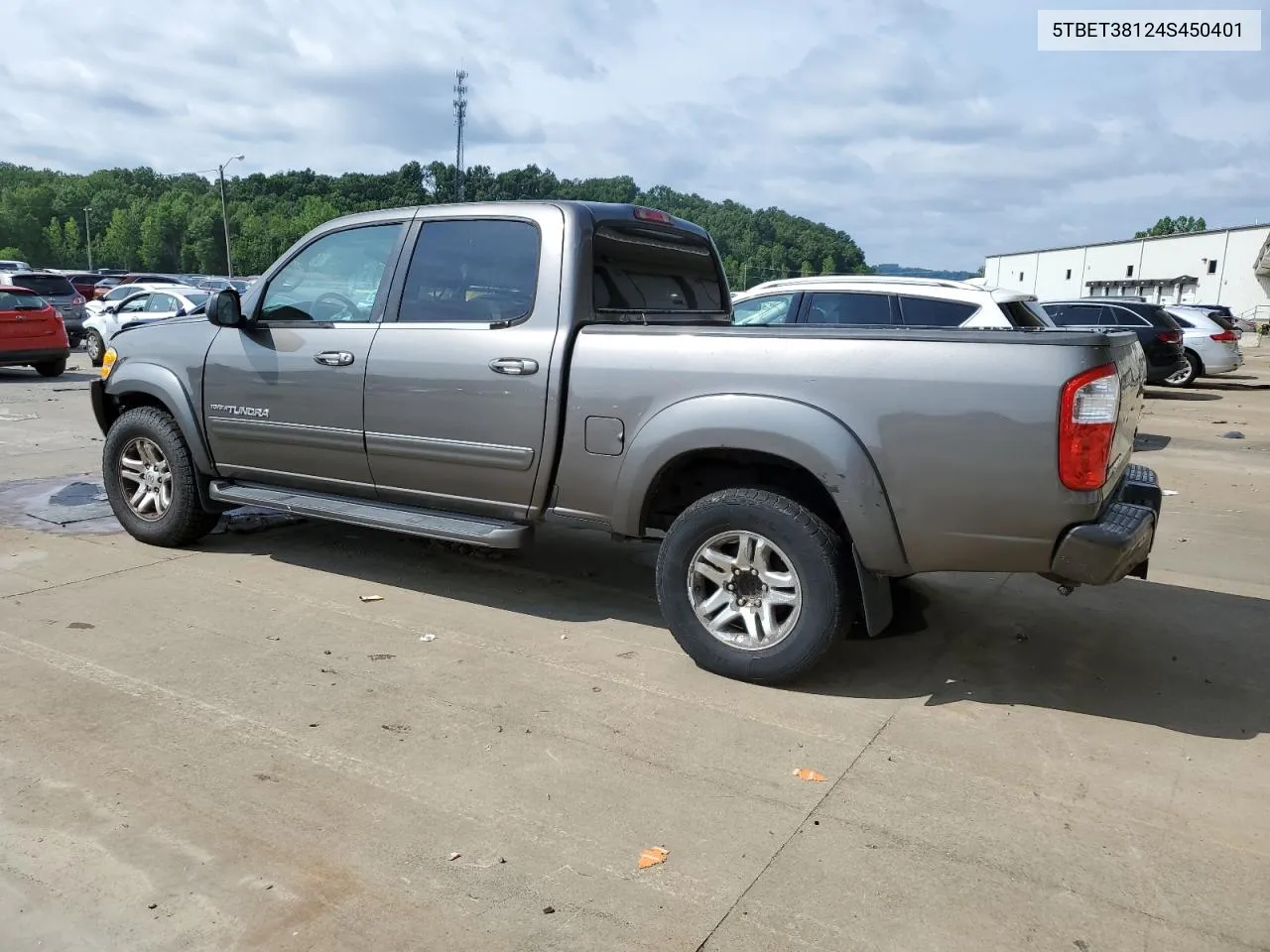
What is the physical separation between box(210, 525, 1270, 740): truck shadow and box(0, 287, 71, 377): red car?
462 inches

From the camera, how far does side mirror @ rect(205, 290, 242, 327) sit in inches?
211

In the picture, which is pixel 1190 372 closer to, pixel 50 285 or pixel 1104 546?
pixel 1104 546

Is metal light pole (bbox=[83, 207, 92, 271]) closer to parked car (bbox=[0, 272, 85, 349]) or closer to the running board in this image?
parked car (bbox=[0, 272, 85, 349])

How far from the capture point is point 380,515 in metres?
5.01

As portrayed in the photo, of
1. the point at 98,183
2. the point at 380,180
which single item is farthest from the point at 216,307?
the point at 98,183

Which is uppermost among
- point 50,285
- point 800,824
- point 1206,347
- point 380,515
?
point 50,285

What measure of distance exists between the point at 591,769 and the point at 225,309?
11.4 ft

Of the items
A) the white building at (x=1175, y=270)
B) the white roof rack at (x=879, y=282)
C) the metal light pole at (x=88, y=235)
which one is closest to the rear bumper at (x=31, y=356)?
the white roof rack at (x=879, y=282)

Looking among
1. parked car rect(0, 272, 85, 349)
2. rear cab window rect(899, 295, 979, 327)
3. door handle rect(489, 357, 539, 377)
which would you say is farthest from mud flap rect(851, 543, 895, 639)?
parked car rect(0, 272, 85, 349)

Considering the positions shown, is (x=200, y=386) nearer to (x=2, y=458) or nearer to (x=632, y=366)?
(x=632, y=366)

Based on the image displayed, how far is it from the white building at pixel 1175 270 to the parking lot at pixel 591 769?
4572 cm

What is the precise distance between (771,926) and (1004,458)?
1819 mm

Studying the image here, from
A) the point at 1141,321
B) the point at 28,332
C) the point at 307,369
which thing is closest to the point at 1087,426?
the point at 307,369

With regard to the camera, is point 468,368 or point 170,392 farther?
point 170,392
